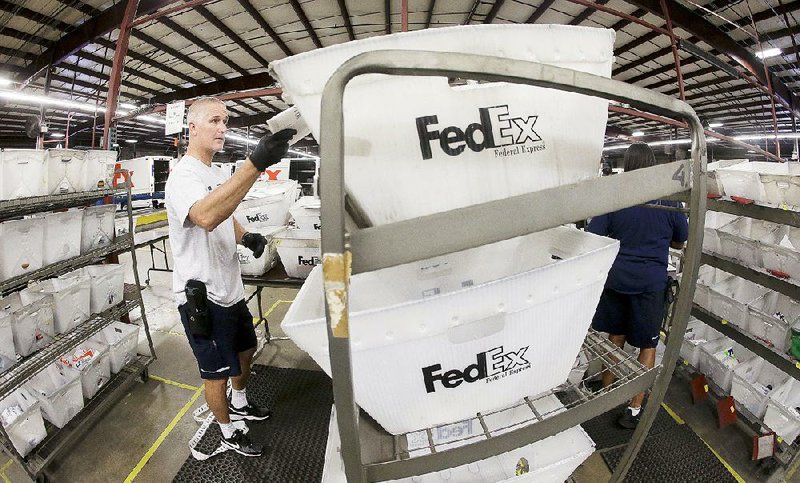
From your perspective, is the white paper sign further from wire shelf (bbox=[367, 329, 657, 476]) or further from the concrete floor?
wire shelf (bbox=[367, 329, 657, 476])

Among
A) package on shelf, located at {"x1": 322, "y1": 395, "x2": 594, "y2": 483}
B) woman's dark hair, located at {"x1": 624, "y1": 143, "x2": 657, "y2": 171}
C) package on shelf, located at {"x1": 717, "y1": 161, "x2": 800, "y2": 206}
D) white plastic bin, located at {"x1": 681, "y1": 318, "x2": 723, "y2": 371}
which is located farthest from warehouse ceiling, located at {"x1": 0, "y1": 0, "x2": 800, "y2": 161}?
package on shelf, located at {"x1": 322, "y1": 395, "x2": 594, "y2": 483}

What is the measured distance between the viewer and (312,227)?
325 centimetres

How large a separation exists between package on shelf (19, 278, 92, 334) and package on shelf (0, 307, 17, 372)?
0.27m

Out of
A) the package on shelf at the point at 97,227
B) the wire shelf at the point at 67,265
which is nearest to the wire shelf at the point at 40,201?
the package on shelf at the point at 97,227

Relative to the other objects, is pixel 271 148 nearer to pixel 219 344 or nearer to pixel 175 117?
pixel 219 344

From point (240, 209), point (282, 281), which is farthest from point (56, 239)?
point (282, 281)

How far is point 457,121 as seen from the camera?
75 centimetres

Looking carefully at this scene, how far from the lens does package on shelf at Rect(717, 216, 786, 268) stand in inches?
95.7

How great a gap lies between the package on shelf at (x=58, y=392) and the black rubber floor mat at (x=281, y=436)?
0.93 metres

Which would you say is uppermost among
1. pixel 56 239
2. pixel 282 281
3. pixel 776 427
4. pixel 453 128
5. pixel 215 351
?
pixel 453 128

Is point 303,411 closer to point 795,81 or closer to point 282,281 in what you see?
point 282,281

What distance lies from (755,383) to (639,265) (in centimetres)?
144

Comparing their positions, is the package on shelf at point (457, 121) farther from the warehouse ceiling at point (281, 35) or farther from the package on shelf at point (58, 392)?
the warehouse ceiling at point (281, 35)

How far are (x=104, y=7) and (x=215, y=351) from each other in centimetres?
647
